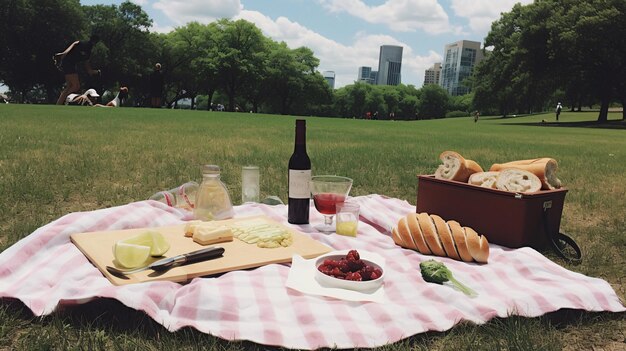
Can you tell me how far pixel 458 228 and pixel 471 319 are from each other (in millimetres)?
982

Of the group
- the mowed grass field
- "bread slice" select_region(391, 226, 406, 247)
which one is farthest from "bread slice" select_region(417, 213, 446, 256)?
the mowed grass field

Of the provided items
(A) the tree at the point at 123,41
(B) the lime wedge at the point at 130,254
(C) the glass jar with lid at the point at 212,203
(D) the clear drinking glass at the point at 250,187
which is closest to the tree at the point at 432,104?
(A) the tree at the point at 123,41

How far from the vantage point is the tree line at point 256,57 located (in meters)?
37.7

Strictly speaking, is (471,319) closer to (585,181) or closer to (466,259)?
(466,259)

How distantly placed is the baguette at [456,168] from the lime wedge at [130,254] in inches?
99.3

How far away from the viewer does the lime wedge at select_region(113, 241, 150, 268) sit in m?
2.49

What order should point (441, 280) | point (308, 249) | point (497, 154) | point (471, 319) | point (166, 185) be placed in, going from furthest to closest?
point (497, 154) < point (166, 185) < point (308, 249) < point (441, 280) < point (471, 319)

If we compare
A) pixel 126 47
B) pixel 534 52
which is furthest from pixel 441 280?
pixel 126 47

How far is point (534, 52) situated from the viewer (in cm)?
4041

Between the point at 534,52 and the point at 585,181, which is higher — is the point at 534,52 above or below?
above

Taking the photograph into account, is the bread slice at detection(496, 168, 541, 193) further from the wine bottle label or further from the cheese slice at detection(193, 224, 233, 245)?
the cheese slice at detection(193, 224, 233, 245)

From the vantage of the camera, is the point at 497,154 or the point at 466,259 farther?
the point at 497,154

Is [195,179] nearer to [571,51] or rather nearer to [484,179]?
[484,179]

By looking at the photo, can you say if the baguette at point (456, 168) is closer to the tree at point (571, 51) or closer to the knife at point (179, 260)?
the knife at point (179, 260)
